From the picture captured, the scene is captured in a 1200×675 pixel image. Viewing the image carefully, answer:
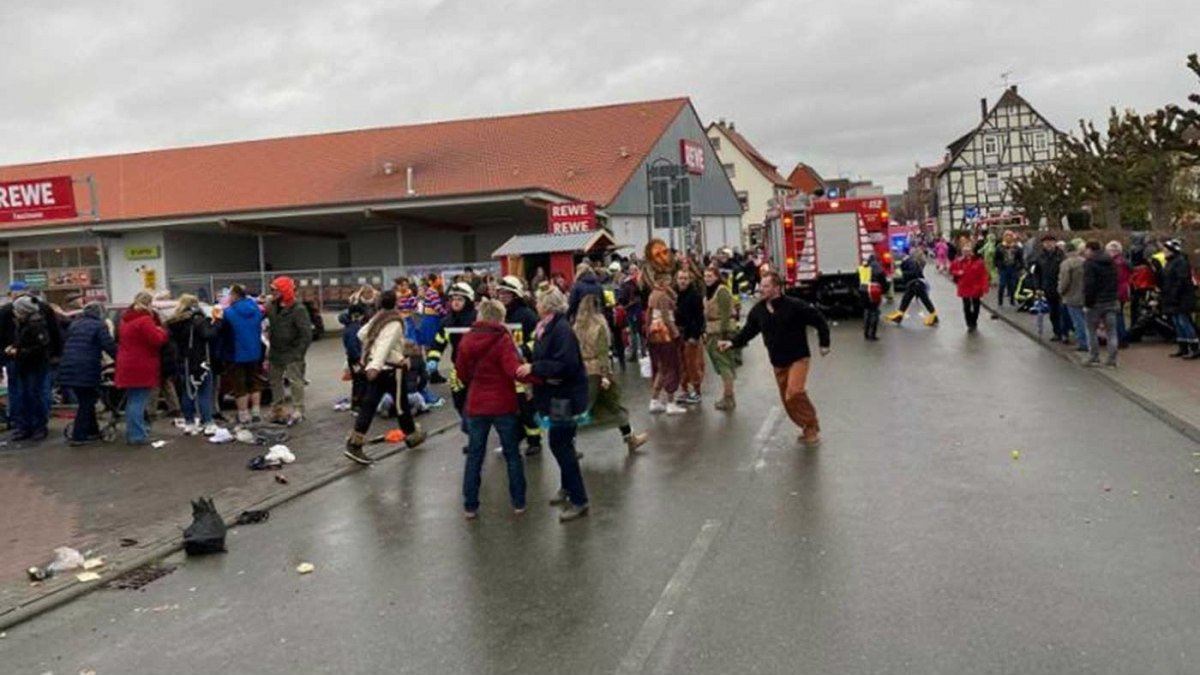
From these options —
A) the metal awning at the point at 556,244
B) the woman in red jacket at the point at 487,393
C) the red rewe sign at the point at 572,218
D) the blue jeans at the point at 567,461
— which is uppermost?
the red rewe sign at the point at 572,218

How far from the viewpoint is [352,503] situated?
851 cm

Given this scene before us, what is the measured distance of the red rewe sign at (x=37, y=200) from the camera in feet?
92.8

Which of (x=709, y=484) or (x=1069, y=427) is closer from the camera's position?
(x=709, y=484)

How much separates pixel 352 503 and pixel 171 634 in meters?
2.89

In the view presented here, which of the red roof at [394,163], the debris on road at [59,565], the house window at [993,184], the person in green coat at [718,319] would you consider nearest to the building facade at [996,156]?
the house window at [993,184]

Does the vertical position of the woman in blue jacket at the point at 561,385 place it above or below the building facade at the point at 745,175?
below

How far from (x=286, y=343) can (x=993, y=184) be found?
7742cm

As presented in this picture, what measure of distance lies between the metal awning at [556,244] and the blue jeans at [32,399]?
11.8 m

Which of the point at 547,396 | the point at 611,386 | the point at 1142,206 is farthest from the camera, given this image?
the point at 1142,206

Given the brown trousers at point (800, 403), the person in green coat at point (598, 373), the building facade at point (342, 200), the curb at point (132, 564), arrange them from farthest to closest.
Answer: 1. the building facade at point (342, 200)
2. the brown trousers at point (800, 403)
3. the person in green coat at point (598, 373)
4. the curb at point (132, 564)

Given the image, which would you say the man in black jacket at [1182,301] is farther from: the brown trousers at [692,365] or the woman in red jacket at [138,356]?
the woman in red jacket at [138,356]

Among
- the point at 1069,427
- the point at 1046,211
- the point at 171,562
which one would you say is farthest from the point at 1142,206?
the point at 171,562

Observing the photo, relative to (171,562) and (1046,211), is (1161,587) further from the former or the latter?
(1046,211)

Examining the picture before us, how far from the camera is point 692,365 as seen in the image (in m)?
12.4
